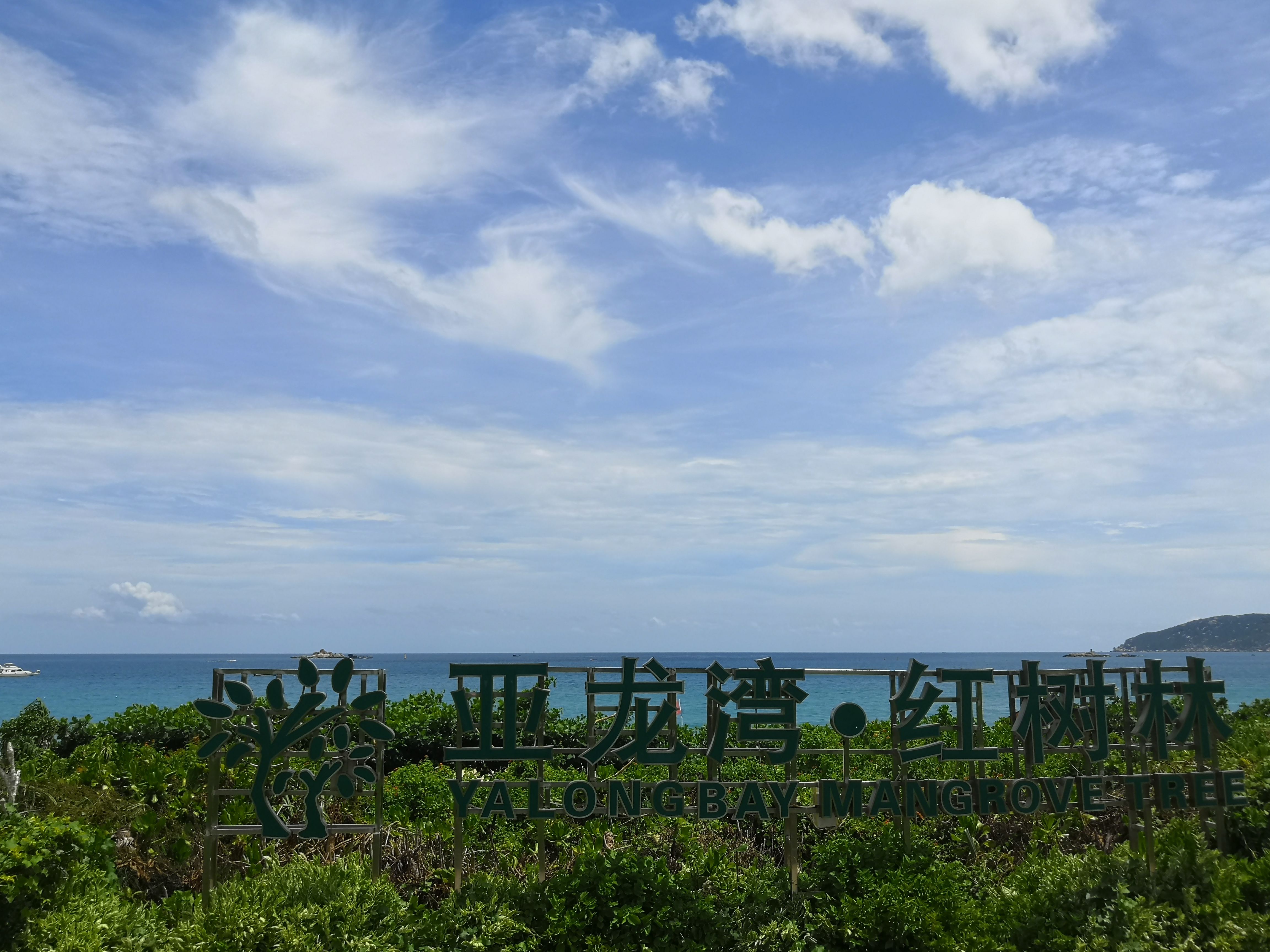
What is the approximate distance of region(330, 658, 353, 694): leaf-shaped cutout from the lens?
319 inches

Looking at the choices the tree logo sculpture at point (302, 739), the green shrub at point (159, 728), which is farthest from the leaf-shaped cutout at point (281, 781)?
the green shrub at point (159, 728)

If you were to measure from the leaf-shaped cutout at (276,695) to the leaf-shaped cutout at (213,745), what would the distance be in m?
0.44

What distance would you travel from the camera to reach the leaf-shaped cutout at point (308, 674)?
801 centimetres

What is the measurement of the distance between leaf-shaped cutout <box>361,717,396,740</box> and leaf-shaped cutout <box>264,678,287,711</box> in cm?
72

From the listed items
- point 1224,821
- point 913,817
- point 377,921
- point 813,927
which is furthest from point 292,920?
point 1224,821

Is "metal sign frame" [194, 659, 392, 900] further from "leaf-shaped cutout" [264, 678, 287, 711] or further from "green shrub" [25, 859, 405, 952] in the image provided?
"green shrub" [25, 859, 405, 952]

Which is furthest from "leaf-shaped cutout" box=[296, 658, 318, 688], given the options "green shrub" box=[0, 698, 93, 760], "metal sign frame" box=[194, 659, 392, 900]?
"green shrub" box=[0, 698, 93, 760]

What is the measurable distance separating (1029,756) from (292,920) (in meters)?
6.52

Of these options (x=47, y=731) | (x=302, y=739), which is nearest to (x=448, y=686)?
(x=47, y=731)

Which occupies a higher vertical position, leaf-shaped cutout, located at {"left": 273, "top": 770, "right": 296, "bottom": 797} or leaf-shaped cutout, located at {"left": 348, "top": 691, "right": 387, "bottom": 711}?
leaf-shaped cutout, located at {"left": 348, "top": 691, "right": 387, "bottom": 711}

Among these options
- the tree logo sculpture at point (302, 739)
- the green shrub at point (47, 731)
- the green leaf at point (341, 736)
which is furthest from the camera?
the green shrub at point (47, 731)

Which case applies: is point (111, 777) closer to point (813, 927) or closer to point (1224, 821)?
point (813, 927)

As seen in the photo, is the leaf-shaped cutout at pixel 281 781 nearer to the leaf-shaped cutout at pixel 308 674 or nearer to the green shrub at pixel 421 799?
the leaf-shaped cutout at pixel 308 674

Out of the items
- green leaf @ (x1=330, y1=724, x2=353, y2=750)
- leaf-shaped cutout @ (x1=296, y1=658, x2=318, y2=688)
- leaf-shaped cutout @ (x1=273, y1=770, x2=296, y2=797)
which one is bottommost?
leaf-shaped cutout @ (x1=273, y1=770, x2=296, y2=797)
